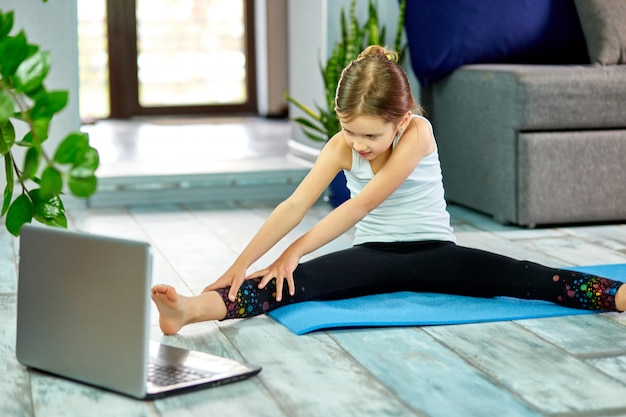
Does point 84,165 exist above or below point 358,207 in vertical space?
above

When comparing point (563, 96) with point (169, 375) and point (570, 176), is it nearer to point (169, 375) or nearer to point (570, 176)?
point (570, 176)

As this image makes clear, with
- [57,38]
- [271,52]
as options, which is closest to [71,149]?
[57,38]

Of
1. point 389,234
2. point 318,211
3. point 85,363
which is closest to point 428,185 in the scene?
point 389,234

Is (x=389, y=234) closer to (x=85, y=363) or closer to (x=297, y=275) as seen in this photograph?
(x=297, y=275)

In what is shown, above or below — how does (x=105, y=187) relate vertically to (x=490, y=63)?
below

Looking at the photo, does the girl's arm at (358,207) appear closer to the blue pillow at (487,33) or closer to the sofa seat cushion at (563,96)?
the sofa seat cushion at (563,96)

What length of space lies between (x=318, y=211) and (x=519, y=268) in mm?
1488

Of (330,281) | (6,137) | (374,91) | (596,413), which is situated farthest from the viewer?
(330,281)

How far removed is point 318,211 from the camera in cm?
364

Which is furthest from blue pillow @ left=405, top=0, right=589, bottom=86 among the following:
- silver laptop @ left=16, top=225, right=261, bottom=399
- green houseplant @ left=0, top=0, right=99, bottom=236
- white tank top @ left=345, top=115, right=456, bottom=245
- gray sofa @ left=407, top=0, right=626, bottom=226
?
green houseplant @ left=0, top=0, right=99, bottom=236

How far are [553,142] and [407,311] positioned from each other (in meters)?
1.23

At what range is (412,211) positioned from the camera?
232 cm

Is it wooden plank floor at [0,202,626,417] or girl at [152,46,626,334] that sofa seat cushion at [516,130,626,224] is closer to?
girl at [152,46,626,334]

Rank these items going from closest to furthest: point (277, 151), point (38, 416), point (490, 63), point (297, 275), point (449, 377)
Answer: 1. point (38, 416)
2. point (449, 377)
3. point (297, 275)
4. point (490, 63)
5. point (277, 151)
